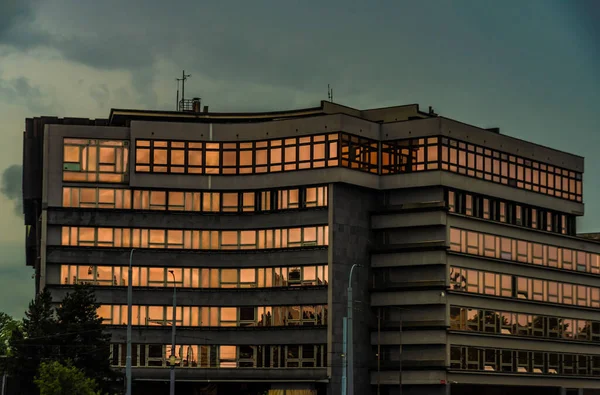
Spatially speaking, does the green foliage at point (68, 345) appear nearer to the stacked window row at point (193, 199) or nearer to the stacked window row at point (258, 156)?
the stacked window row at point (193, 199)

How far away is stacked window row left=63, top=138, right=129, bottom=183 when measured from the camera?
10912 centimetres

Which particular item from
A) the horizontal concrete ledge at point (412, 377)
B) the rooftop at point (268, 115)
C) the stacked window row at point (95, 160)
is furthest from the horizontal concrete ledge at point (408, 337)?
the stacked window row at point (95, 160)

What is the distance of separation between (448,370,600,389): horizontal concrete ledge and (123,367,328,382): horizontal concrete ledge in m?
12.2

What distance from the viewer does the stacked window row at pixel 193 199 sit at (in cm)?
10812

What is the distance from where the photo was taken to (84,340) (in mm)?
90500

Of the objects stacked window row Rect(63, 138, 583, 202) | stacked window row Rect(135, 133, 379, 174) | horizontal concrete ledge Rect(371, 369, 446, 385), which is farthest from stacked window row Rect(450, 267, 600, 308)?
stacked window row Rect(135, 133, 379, 174)

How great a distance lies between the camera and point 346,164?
107m

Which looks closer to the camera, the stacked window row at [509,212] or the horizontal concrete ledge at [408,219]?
the horizontal concrete ledge at [408,219]

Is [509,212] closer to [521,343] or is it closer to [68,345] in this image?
[521,343]

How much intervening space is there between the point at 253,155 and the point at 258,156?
525 millimetres

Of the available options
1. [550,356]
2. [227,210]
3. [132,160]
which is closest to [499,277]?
[550,356]

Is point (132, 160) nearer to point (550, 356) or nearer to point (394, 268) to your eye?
point (394, 268)

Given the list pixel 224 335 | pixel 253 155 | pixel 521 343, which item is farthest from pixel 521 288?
pixel 224 335

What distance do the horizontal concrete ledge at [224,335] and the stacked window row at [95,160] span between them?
13.4 metres
